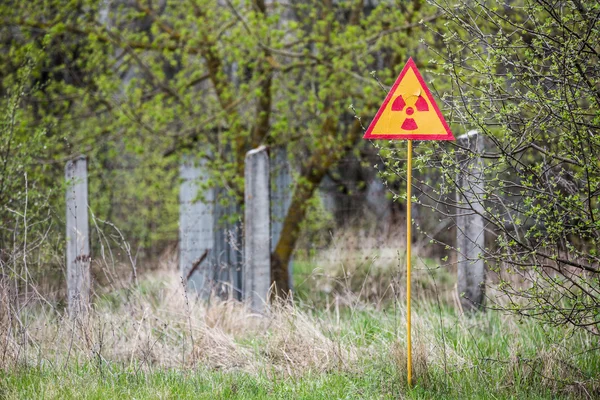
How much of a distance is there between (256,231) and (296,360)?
209 centimetres

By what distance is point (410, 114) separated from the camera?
5023 millimetres

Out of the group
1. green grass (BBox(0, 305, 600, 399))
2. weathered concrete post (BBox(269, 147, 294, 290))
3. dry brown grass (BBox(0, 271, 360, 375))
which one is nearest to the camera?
green grass (BBox(0, 305, 600, 399))

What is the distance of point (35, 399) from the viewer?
4672 mm

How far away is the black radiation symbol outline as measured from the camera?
5000mm

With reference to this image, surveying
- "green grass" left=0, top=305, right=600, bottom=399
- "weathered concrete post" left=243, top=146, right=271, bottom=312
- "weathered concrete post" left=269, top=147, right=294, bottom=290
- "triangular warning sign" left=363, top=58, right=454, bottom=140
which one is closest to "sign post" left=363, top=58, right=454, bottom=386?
"triangular warning sign" left=363, top=58, right=454, bottom=140

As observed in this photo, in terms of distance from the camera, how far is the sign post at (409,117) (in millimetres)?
4938

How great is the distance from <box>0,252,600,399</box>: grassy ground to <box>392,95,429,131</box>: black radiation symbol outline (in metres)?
1.22

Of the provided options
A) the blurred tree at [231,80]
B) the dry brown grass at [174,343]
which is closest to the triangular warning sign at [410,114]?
the dry brown grass at [174,343]

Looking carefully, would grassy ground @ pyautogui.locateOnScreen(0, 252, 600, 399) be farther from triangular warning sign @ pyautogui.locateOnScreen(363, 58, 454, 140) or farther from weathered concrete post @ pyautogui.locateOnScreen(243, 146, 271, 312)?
triangular warning sign @ pyautogui.locateOnScreen(363, 58, 454, 140)

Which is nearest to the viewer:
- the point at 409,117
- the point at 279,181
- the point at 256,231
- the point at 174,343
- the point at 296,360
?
the point at 409,117

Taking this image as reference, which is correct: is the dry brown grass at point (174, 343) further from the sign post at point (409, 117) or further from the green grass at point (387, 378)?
the sign post at point (409, 117)

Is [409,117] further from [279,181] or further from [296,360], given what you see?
[279,181]

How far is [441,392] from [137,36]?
272 inches

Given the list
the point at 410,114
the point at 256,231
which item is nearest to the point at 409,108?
the point at 410,114
